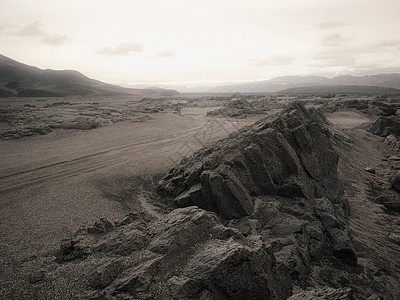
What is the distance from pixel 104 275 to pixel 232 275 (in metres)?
3.05

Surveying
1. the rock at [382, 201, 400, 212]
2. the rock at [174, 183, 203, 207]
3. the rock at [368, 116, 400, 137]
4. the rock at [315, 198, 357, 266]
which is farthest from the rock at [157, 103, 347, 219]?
the rock at [368, 116, 400, 137]

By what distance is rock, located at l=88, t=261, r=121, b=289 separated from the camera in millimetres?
5598

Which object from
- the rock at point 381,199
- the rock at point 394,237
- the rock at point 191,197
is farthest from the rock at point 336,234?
the rock at point 381,199

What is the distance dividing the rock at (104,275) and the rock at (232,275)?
1.50 metres

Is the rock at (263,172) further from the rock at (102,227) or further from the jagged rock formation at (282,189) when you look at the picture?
the rock at (102,227)

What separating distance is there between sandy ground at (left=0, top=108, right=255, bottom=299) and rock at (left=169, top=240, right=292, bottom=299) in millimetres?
3990

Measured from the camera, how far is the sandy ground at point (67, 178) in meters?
8.29

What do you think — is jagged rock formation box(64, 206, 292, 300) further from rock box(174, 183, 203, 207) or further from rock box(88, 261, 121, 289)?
rock box(174, 183, 203, 207)

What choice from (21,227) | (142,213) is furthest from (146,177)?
(21,227)

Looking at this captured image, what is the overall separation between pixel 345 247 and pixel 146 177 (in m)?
10.7

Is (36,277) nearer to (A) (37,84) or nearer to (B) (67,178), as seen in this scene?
(B) (67,178)

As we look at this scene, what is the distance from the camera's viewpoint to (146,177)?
14.7 metres

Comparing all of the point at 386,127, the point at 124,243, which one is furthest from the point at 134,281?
the point at 386,127

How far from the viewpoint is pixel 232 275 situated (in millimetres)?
5504
